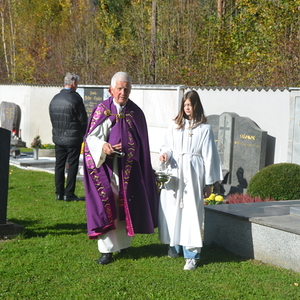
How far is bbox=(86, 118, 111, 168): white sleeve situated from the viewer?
5.58 metres

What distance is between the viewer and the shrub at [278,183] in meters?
7.89

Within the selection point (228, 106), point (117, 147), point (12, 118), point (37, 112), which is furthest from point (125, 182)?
point (37, 112)

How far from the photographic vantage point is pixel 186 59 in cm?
1716

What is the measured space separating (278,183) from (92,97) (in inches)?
376

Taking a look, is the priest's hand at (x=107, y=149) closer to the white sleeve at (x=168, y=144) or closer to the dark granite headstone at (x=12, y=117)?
the white sleeve at (x=168, y=144)

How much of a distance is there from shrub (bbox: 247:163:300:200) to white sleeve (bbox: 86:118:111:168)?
10.1ft

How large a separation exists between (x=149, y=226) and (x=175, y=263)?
18.0 inches

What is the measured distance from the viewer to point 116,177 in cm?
581

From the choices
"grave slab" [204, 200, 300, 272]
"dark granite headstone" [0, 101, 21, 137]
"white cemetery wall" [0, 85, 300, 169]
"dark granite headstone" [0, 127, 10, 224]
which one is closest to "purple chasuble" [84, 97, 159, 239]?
"grave slab" [204, 200, 300, 272]

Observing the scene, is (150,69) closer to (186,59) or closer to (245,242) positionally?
(186,59)

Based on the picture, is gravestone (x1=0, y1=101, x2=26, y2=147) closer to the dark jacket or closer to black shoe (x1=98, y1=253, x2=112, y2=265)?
the dark jacket

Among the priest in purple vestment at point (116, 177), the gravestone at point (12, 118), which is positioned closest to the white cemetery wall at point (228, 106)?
the gravestone at point (12, 118)

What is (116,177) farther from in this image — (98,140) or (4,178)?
(4,178)

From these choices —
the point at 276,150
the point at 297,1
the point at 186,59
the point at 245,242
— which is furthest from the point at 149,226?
the point at 186,59
